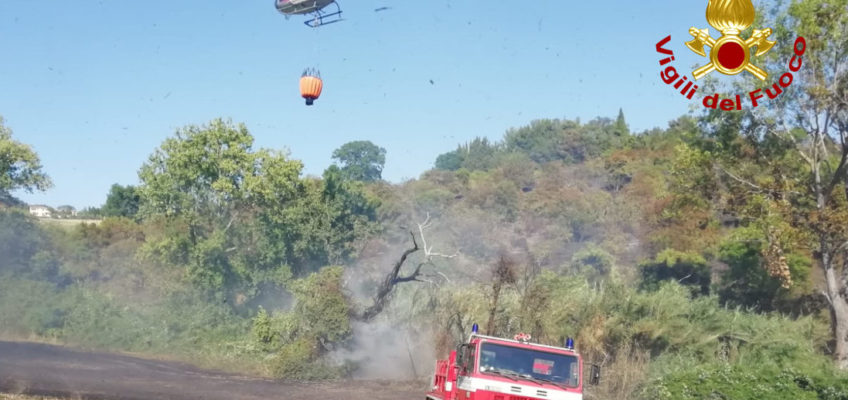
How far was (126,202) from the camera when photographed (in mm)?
73625

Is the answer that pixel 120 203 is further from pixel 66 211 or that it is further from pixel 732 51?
pixel 732 51

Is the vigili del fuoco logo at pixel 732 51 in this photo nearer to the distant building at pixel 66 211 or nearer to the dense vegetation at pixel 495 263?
the dense vegetation at pixel 495 263

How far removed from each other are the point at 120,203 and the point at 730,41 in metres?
61.7

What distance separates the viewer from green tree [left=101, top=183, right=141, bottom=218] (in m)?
72.9

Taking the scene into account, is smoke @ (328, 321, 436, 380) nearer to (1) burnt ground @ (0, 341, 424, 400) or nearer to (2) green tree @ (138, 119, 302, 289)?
(1) burnt ground @ (0, 341, 424, 400)

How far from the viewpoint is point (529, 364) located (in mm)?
14719

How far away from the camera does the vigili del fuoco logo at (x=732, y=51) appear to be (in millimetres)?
21922

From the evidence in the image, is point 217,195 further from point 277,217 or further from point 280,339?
point 280,339

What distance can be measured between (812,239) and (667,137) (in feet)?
162

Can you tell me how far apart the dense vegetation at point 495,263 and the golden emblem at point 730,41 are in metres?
1.25

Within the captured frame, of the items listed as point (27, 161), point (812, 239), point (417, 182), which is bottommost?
point (812, 239)

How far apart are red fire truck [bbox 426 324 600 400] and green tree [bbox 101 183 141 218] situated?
206 ft

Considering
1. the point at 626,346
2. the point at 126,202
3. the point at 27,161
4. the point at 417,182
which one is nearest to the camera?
the point at 626,346

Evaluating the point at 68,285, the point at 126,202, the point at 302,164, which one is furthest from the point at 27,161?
the point at 126,202
